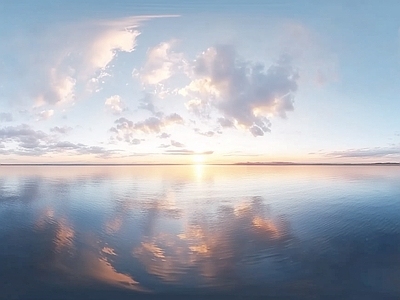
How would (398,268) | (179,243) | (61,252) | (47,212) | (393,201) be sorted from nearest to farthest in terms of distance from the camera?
(398,268)
(61,252)
(179,243)
(47,212)
(393,201)

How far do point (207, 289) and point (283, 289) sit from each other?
123 inches

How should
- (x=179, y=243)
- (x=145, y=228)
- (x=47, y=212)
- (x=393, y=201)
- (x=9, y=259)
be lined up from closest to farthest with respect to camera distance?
(x=9, y=259) < (x=179, y=243) < (x=145, y=228) < (x=47, y=212) < (x=393, y=201)

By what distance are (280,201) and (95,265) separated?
22.8m

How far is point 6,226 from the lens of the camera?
19031 mm

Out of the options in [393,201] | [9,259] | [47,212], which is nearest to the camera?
[9,259]

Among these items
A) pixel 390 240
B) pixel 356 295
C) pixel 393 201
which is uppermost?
pixel 393 201

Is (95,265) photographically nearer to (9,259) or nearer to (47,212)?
(9,259)

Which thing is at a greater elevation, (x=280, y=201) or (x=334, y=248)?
(x=280, y=201)

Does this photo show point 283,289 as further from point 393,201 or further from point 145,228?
point 393,201

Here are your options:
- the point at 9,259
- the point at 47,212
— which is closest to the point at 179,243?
the point at 9,259

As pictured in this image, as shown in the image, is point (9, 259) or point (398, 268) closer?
point (398, 268)

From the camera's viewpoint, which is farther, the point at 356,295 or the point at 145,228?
the point at 145,228

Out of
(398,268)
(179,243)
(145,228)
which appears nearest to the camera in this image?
(398,268)

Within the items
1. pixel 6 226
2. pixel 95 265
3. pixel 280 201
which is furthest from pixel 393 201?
pixel 6 226
